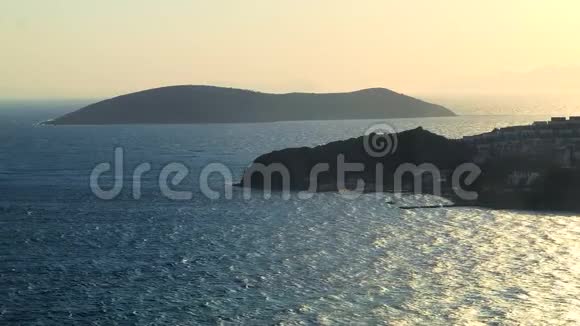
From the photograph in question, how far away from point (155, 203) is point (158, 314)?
51.7 m

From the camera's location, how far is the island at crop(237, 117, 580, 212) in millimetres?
109125

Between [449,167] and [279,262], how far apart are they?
6212 centimetres

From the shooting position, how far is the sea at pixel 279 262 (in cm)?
5397

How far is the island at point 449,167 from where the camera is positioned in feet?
358

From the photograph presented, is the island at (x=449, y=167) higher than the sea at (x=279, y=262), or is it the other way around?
the island at (x=449, y=167)

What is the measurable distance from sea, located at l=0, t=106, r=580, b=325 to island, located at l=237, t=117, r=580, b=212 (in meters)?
9.77

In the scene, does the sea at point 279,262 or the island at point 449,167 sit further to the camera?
the island at point 449,167

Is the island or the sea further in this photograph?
the island

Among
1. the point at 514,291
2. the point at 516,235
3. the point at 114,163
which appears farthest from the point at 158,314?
the point at 114,163

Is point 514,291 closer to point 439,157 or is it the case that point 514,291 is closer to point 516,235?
point 516,235

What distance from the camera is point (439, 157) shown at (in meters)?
126

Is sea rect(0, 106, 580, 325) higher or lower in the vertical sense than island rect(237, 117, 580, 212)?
lower

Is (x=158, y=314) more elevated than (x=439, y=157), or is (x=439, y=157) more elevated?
(x=439, y=157)

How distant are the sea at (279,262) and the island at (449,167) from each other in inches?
385
